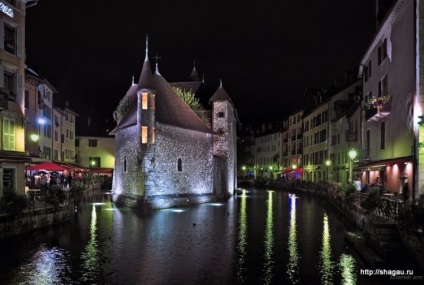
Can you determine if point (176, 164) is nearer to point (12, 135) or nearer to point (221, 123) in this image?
point (221, 123)

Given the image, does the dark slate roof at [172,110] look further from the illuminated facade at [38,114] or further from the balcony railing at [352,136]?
the balcony railing at [352,136]

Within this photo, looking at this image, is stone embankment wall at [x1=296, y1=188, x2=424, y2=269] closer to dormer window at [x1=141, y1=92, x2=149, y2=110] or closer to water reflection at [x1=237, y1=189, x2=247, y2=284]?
water reflection at [x1=237, y1=189, x2=247, y2=284]

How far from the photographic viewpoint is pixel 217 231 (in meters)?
22.7

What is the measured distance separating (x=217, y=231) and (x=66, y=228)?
7.89 metres

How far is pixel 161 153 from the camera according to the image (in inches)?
1494

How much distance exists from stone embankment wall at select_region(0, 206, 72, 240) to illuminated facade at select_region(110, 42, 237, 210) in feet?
32.4

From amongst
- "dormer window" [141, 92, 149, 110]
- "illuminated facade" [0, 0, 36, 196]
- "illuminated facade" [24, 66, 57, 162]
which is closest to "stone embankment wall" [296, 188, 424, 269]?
"dormer window" [141, 92, 149, 110]

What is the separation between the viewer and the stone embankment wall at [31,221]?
1997cm

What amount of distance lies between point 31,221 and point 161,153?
16642 mm

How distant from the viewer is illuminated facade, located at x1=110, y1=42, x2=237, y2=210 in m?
36.6

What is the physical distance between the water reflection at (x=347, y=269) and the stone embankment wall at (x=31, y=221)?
14.1 meters

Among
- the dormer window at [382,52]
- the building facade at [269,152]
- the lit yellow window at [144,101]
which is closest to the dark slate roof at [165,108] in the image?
the lit yellow window at [144,101]

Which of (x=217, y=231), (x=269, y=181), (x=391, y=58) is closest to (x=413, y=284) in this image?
(x=217, y=231)

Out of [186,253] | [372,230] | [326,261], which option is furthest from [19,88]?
[372,230]
